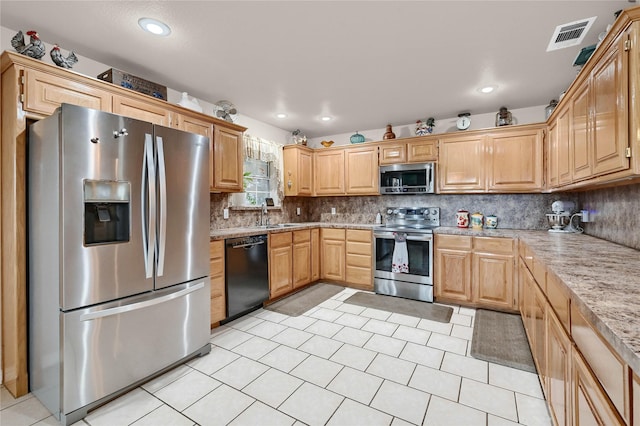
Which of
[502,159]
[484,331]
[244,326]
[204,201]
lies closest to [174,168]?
[204,201]

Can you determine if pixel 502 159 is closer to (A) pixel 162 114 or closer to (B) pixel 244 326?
(B) pixel 244 326

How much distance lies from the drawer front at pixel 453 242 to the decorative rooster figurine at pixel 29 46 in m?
4.00

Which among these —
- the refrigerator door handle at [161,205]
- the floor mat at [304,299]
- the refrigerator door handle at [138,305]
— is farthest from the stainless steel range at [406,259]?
the refrigerator door handle at [161,205]

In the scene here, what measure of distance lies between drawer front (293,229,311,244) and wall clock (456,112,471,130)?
100 inches

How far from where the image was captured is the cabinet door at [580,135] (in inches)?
74.8

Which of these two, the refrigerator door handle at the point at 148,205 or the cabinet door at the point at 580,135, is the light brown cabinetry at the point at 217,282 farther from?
the cabinet door at the point at 580,135

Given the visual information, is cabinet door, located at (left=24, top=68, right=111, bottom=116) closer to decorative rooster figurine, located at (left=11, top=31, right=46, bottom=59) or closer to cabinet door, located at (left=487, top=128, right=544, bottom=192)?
decorative rooster figurine, located at (left=11, top=31, right=46, bottom=59)

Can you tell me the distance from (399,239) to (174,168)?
111 inches

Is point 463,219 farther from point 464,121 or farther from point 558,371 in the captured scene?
point 558,371

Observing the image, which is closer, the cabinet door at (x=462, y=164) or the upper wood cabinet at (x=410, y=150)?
the cabinet door at (x=462, y=164)

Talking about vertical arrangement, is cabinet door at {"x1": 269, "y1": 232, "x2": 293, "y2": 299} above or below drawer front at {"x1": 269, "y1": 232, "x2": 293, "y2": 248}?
below

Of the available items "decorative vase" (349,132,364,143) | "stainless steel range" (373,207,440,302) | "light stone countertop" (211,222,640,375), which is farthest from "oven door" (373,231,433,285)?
"decorative vase" (349,132,364,143)

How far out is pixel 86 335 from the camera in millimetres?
1700

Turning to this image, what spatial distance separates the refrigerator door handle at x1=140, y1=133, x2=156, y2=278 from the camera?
77.5 inches
